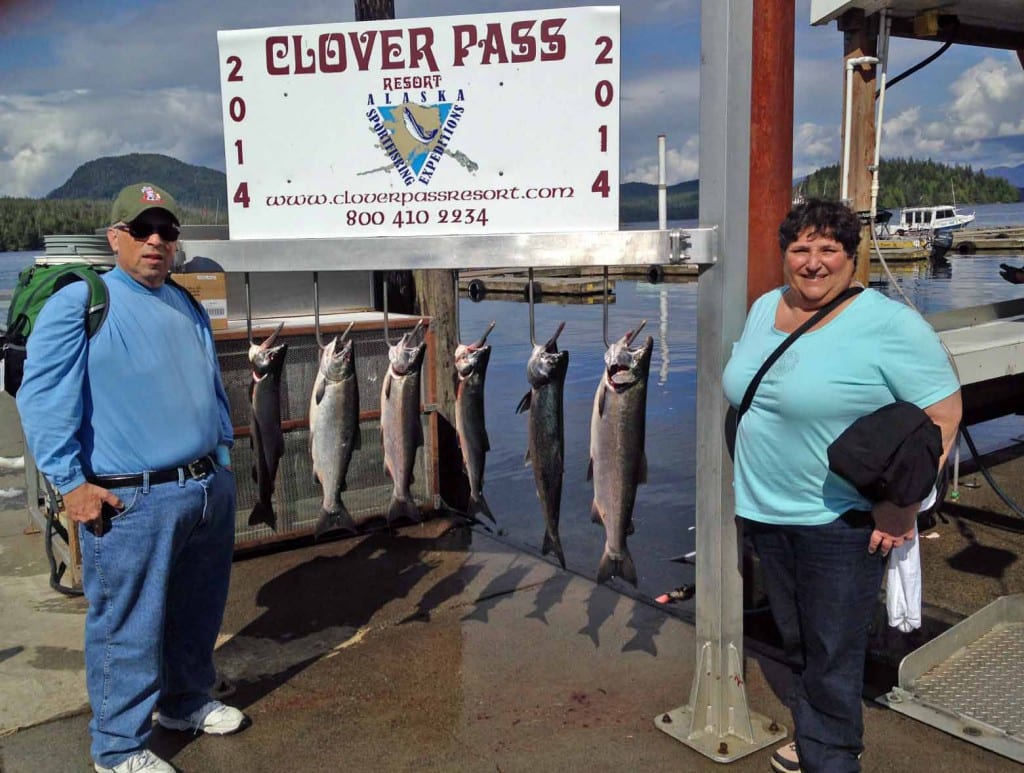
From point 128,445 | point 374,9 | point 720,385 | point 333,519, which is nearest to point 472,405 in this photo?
point 333,519

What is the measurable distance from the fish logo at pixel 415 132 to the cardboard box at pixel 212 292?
2534 millimetres

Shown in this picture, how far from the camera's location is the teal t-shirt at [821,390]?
280 centimetres

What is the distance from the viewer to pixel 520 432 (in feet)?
36.0

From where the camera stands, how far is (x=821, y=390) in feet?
9.36

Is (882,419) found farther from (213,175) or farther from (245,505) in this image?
(245,505)

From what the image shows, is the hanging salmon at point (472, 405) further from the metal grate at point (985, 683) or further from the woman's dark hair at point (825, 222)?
the metal grate at point (985, 683)

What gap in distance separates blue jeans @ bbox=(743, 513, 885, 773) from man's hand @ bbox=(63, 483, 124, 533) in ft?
7.53

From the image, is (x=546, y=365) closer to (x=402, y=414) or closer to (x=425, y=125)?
(x=402, y=414)

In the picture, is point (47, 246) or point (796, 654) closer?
point (796, 654)

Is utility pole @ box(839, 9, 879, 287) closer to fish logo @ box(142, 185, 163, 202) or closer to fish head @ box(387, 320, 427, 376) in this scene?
fish head @ box(387, 320, 427, 376)

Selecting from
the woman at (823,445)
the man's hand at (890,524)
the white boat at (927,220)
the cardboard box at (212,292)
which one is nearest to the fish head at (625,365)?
the woman at (823,445)

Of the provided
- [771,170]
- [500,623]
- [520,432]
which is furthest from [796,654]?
[520,432]

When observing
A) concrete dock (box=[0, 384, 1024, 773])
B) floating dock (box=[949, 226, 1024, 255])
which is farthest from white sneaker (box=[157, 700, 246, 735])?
floating dock (box=[949, 226, 1024, 255])

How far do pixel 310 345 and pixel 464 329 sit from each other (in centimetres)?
1490
